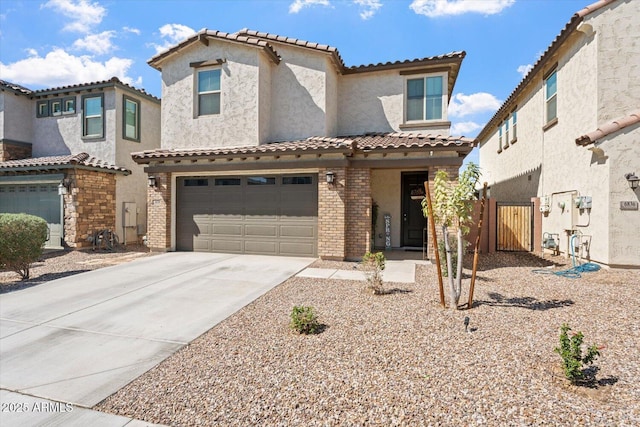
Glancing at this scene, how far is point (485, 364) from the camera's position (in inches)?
145

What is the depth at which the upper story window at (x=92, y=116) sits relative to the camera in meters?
14.7

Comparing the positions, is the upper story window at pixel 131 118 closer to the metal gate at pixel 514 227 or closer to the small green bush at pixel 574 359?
the metal gate at pixel 514 227

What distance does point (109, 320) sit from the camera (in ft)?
17.7

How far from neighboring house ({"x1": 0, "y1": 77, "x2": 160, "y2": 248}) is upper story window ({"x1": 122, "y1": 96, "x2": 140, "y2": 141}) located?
4 cm

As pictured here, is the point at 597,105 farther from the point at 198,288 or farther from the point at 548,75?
the point at 198,288

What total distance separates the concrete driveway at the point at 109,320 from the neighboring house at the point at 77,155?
576cm

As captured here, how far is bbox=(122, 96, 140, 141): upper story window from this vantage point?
15.0 meters

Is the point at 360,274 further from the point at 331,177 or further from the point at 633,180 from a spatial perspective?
the point at 633,180

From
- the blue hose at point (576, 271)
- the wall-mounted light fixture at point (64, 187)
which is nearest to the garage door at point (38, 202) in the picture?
the wall-mounted light fixture at point (64, 187)

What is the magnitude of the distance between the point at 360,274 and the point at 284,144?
514cm

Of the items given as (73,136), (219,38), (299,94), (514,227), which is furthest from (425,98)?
(73,136)

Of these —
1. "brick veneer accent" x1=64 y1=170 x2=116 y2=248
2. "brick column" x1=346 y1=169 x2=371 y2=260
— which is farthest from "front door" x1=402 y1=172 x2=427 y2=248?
"brick veneer accent" x1=64 y1=170 x2=116 y2=248

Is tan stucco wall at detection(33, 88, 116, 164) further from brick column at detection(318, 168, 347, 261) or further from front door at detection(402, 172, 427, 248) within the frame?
front door at detection(402, 172, 427, 248)

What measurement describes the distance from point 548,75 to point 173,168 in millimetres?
13925
